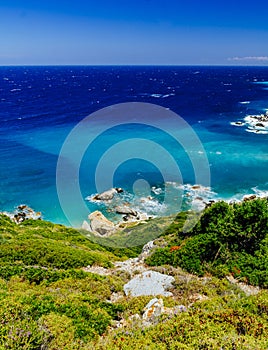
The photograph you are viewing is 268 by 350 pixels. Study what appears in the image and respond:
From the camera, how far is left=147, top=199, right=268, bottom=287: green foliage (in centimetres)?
1282

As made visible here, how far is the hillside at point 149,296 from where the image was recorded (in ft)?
22.9

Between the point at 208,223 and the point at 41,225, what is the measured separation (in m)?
13.8

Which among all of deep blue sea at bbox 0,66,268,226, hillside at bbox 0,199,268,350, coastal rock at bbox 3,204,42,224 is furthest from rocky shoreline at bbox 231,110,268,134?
hillside at bbox 0,199,268,350

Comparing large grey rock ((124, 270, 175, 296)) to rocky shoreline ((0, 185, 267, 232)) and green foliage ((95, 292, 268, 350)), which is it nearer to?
green foliage ((95, 292, 268, 350))

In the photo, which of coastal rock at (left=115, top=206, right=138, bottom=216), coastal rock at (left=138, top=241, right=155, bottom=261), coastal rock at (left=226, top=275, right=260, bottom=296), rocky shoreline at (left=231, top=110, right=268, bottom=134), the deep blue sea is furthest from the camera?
rocky shoreline at (left=231, top=110, right=268, bottom=134)

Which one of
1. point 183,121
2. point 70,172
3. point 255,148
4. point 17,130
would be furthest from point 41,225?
point 183,121

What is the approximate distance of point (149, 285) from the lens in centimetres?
1137

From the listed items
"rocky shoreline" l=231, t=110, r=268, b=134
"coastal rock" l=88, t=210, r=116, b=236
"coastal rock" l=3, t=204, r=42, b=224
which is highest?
"rocky shoreline" l=231, t=110, r=268, b=134

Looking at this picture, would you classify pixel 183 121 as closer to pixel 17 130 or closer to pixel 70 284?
pixel 17 130

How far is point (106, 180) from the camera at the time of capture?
3941 centimetres

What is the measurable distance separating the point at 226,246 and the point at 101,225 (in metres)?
15.0

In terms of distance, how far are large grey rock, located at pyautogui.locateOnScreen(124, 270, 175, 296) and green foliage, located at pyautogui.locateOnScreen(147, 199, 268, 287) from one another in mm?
1841

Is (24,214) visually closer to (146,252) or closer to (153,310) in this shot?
(146,252)

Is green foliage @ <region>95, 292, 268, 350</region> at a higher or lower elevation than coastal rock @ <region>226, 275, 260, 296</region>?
higher
